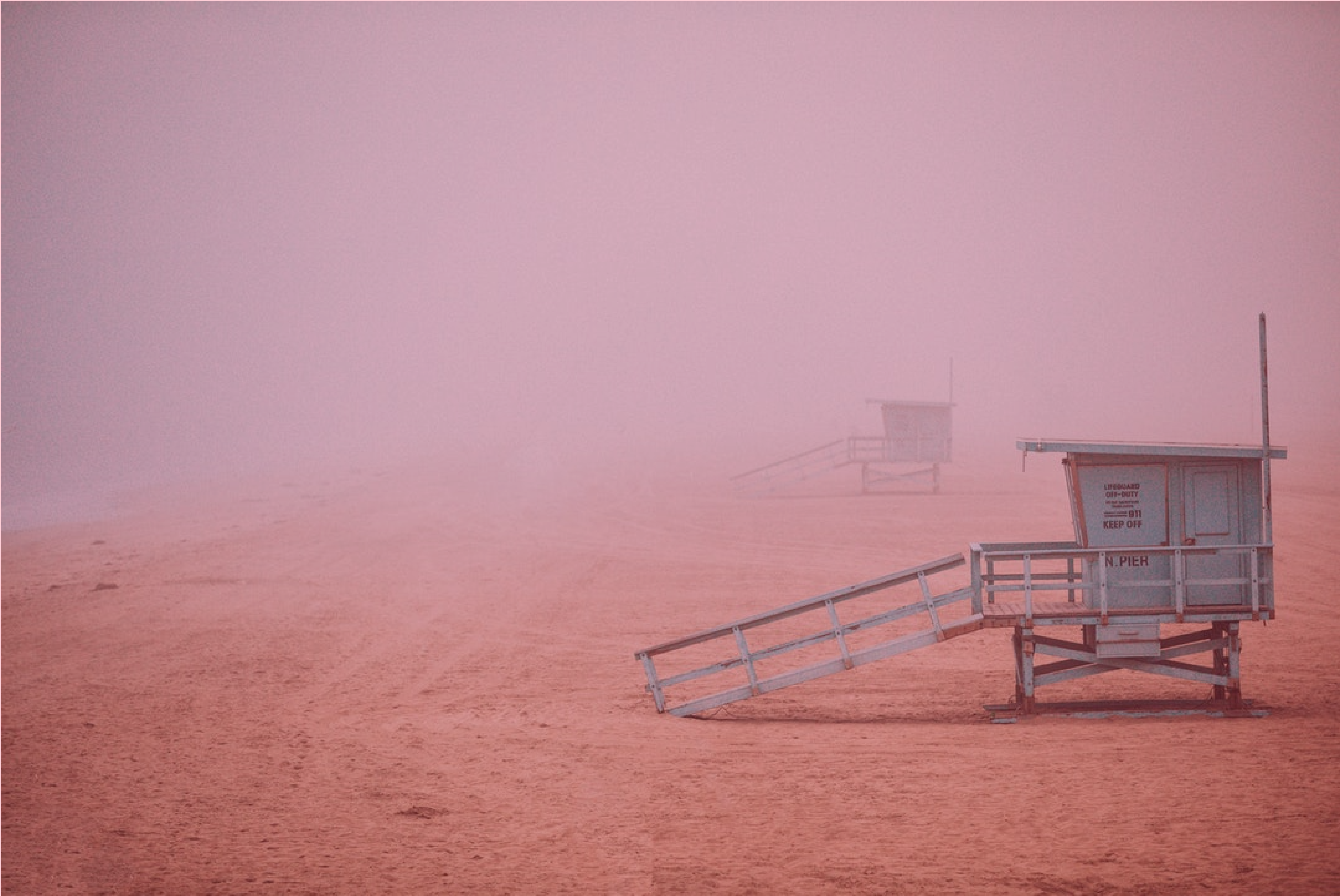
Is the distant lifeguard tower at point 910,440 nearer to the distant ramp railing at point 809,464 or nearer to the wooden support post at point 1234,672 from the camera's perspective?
the distant ramp railing at point 809,464

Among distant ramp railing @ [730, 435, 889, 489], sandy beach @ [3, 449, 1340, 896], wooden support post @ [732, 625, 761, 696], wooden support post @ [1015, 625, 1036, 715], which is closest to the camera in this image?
sandy beach @ [3, 449, 1340, 896]

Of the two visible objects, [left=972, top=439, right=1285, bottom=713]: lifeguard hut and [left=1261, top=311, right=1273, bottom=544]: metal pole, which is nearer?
[left=1261, top=311, right=1273, bottom=544]: metal pole

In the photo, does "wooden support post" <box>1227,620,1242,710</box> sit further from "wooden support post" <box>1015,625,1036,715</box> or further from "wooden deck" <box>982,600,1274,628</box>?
"wooden support post" <box>1015,625,1036,715</box>

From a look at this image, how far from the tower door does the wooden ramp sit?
299cm

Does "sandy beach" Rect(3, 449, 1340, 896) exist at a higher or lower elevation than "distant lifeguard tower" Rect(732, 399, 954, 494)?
lower

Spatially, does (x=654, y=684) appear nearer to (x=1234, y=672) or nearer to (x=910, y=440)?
(x=1234, y=672)

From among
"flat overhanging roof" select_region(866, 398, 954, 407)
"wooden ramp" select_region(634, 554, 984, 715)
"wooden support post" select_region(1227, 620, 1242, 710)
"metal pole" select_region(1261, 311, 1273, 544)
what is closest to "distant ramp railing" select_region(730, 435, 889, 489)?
"flat overhanging roof" select_region(866, 398, 954, 407)

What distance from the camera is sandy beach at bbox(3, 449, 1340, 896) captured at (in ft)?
30.4

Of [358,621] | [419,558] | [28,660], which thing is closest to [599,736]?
[358,621]

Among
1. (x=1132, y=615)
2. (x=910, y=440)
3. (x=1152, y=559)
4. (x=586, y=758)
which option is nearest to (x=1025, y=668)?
(x=1132, y=615)

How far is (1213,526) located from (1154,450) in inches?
57.5

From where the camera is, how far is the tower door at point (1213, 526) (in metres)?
13.1

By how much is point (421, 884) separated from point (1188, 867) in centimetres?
695

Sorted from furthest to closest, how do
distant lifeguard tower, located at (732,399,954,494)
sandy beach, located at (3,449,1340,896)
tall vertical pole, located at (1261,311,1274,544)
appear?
distant lifeguard tower, located at (732,399,954,494) → tall vertical pole, located at (1261,311,1274,544) → sandy beach, located at (3,449,1340,896)
